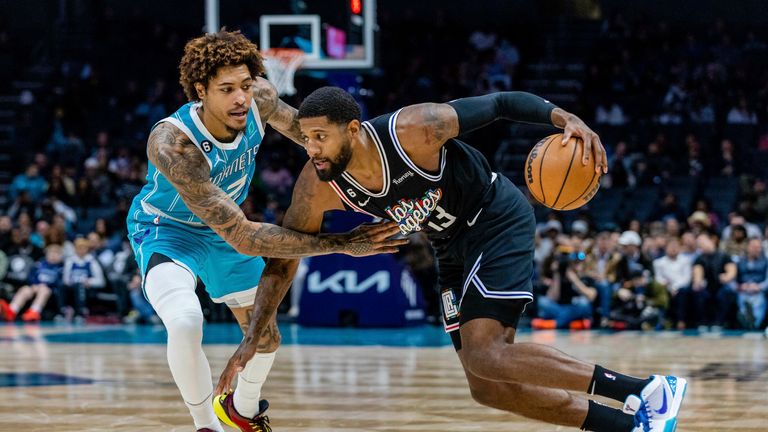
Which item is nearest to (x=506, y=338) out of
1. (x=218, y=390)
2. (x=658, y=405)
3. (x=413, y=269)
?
(x=658, y=405)

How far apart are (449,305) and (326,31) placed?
29.7 feet

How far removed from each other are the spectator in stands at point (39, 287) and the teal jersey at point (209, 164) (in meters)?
10.1

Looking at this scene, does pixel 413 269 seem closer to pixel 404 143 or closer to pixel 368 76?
pixel 368 76

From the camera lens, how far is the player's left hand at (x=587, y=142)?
4.66 metres

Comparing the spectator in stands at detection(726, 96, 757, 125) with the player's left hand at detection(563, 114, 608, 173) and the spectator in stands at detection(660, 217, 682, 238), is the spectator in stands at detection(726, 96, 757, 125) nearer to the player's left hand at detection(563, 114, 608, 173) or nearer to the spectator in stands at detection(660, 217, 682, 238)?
the spectator in stands at detection(660, 217, 682, 238)

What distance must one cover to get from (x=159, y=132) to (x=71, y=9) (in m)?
18.9

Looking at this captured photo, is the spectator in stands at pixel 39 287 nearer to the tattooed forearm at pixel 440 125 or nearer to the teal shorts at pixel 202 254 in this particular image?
the teal shorts at pixel 202 254

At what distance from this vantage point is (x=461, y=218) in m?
5.01

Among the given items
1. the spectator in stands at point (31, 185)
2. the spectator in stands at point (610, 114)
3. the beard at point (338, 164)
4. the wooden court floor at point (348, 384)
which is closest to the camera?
the beard at point (338, 164)

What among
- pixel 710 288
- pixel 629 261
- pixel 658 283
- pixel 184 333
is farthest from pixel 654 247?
pixel 184 333

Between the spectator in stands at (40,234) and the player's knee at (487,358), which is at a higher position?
the player's knee at (487,358)

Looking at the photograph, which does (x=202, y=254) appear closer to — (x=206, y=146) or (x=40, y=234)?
(x=206, y=146)

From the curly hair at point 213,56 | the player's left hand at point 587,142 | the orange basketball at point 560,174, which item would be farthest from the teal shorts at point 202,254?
the player's left hand at point 587,142

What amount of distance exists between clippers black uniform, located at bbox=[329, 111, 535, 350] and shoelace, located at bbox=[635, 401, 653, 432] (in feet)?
2.14
